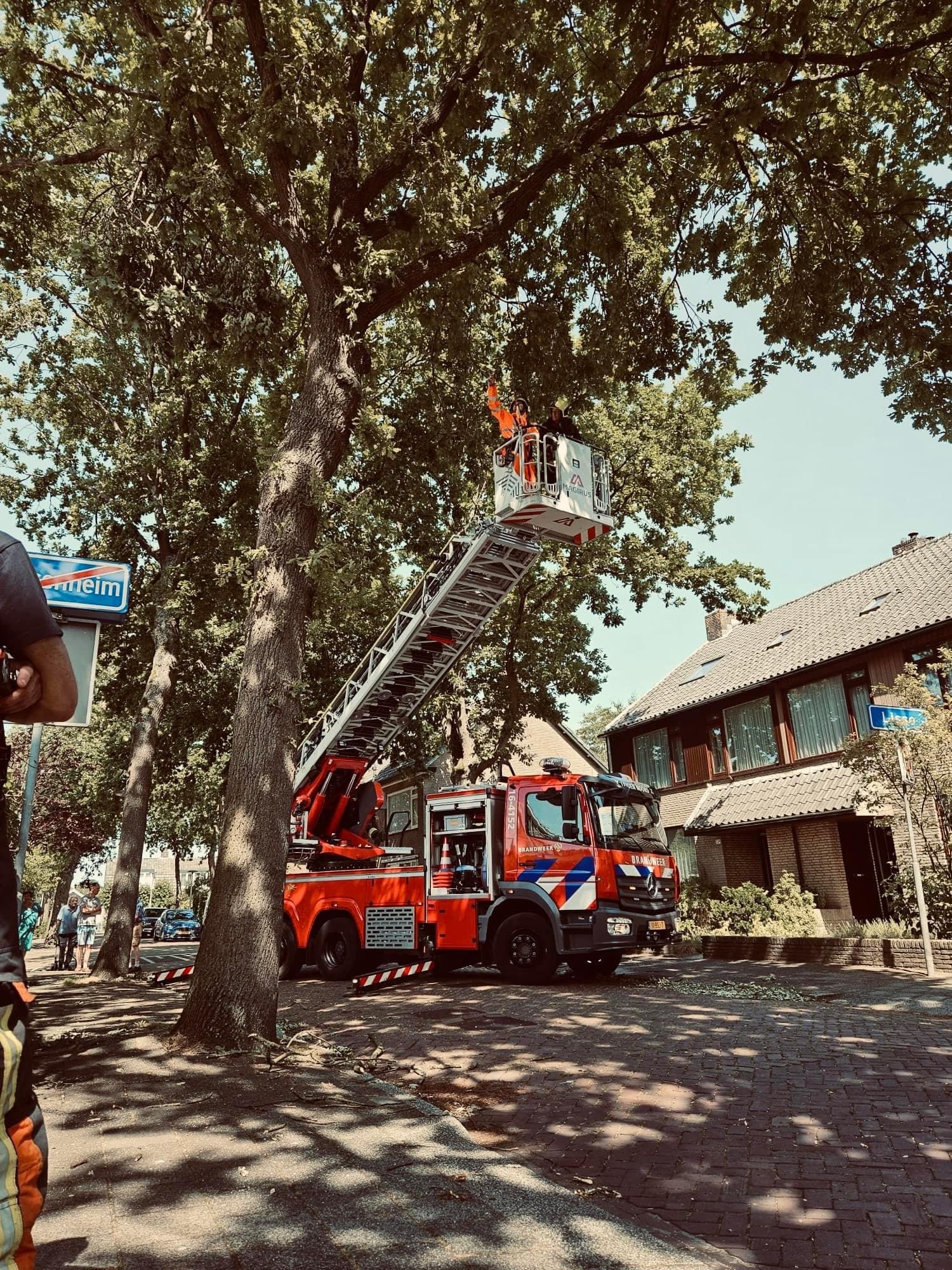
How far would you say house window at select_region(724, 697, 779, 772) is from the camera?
21.6 meters

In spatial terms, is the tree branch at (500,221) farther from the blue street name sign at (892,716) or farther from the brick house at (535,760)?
the brick house at (535,760)

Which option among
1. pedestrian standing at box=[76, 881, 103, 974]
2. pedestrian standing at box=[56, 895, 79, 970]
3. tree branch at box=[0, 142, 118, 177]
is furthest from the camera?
pedestrian standing at box=[56, 895, 79, 970]

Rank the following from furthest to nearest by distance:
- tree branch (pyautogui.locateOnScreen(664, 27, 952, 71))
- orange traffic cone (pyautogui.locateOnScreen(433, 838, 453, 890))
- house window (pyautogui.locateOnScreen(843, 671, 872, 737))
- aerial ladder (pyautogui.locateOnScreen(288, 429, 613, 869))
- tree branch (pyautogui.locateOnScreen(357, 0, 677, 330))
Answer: house window (pyautogui.locateOnScreen(843, 671, 872, 737))
orange traffic cone (pyautogui.locateOnScreen(433, 838, 453, 890))
aerial ladder (pyautogui.locateOnScreen(288, 429, 613, 869))
tree branch (pyautogui.locateOnScreen(357, 0, 677, 330))
tree branch (pyautogui.locateOnScreen(664, 27, 952, 71))

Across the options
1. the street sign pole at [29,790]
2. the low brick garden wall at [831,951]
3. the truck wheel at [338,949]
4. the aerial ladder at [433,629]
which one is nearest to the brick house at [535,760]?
the low brick garden wall at [831,951]

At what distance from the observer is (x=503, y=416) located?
1212cm

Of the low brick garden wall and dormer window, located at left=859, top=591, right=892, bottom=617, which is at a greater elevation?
dormer window, located at left=859, top=591, right=892, bottom=617

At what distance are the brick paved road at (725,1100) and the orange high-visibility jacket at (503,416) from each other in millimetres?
7555

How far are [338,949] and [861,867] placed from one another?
11.8m

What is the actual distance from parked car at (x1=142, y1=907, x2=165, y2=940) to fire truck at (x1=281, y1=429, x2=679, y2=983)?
104 feet

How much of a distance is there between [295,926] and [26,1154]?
13129mm

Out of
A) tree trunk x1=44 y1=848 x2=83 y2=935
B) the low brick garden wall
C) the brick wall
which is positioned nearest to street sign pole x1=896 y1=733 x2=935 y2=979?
the low brick garden wall

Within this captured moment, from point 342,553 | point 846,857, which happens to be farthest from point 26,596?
point 846,857

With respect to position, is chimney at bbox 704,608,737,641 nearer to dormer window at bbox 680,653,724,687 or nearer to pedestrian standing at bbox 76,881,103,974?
dormer window at bbox 680,653,724,687

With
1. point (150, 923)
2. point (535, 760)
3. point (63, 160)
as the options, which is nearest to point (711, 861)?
point (535, 760)
